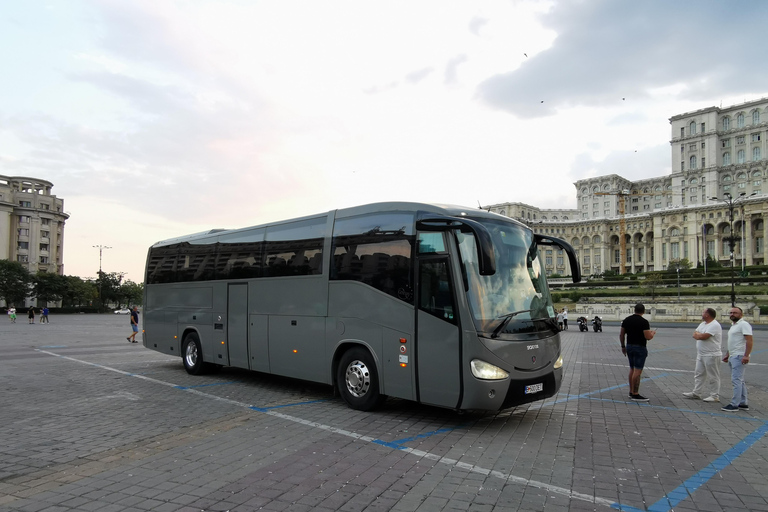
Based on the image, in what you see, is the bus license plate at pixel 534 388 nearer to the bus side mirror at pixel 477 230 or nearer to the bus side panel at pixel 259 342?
the bus side mirror at pixel 477 230

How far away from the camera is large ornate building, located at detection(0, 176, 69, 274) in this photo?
103188 mm

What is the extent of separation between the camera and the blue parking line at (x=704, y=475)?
15.5ft

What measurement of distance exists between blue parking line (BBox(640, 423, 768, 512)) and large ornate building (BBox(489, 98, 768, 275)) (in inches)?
4755

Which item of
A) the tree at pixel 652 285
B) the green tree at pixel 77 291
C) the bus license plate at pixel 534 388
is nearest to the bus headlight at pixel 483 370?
the bus license plate at pixel 534 388

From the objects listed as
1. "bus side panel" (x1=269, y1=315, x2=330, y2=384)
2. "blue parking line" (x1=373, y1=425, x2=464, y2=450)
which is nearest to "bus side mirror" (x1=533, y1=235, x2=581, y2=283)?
"blue parking line" (x1=373, y1=425, x2=464, y2=450)

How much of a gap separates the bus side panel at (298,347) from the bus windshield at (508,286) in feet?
10.5

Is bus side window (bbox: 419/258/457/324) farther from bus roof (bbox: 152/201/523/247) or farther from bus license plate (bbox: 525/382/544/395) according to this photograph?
bus license plate (bbox: 525/382/544/395)

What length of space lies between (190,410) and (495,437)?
5.10 meters

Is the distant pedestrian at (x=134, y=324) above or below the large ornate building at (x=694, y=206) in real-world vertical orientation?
below

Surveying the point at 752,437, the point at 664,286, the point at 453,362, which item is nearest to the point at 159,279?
the point at 453,362

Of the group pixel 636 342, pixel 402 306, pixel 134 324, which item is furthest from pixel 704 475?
pixel 134 324

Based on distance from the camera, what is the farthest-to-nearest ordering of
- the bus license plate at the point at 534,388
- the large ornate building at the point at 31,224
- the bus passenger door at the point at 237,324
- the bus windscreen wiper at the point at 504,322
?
the large ornate building at the point at 31,224
the bus passenger door at the point at 237,324
the bus license plate at the point at 534,388
the bus windscreen wiper at the point at 504,322

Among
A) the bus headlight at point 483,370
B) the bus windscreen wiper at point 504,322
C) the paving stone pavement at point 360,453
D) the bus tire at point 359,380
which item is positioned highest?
the bus windscreen wiper at point 504,322

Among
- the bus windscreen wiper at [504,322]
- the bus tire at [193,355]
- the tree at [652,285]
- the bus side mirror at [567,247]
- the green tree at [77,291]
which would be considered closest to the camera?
the bus windscreen wiper at [504,322]
